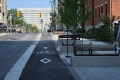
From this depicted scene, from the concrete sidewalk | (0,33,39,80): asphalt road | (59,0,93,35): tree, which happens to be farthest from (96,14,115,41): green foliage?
the concrete sidewalk

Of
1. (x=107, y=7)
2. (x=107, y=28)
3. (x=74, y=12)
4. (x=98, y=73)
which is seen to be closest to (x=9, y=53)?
(x=74, y=12)

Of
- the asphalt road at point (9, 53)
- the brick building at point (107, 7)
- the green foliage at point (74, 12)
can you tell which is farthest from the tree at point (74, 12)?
the brick building at point (107, 7)

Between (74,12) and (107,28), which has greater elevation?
(74,12)

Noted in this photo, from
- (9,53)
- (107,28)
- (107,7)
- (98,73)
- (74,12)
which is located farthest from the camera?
(107,7)

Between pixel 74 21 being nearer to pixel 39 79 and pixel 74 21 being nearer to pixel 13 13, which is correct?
pixel 39 79

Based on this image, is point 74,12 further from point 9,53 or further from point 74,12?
point 9,53

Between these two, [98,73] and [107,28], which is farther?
[107,28]

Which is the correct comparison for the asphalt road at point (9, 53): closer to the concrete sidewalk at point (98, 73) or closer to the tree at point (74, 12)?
the concrete sidewalk at point (98, 73)

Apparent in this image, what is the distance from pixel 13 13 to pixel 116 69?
11845 centimetres

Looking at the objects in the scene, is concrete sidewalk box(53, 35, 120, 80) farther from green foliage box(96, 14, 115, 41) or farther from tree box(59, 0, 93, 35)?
green foliage box(96, 14, 115, 41)

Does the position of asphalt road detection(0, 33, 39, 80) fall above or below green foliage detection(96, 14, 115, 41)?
below

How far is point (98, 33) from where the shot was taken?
119 feet

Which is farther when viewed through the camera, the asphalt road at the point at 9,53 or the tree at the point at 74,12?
the tree at the point at 74,12

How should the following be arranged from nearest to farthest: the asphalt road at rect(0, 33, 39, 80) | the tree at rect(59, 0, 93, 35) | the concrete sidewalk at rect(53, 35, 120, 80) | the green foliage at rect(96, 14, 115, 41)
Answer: the concrete sidewalk at rect(53, 35, 120, 80), the asphalt road at rect(0, 33, 39, 80), the tree at rect(59, 0, 93, 35), the green foliage at rect(96, 14, 115, 41)
